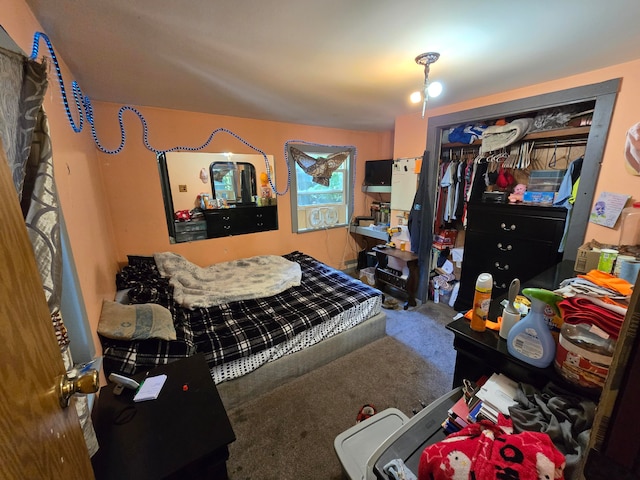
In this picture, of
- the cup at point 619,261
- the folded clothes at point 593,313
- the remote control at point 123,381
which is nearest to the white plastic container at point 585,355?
the folded clothes at point 593,313

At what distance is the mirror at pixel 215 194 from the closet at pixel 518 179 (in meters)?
2.07

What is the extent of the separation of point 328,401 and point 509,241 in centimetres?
215

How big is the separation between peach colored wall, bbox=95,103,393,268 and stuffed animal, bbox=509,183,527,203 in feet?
7.72

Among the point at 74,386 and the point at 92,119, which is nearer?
the point at 74,386

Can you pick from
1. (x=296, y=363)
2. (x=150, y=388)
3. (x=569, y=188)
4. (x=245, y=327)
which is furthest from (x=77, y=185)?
(x=569, y=188)

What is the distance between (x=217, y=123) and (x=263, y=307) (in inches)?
84.2

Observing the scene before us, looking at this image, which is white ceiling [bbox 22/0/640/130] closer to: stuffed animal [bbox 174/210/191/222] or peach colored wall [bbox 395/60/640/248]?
peach colored wall [bbox 395/60/640/248]

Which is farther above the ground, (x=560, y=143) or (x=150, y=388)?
(x=560, y=143)

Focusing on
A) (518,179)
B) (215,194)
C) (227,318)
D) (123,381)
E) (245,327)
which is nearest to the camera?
(123,381)

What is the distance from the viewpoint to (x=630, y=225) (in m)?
1.79

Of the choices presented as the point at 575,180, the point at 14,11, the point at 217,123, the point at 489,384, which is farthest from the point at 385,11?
the point at 217,123

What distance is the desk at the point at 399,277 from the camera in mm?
3031

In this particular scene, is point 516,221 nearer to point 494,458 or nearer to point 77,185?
point 494,458

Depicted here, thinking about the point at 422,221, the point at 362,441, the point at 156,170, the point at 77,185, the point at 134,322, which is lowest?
the point at 362,441
